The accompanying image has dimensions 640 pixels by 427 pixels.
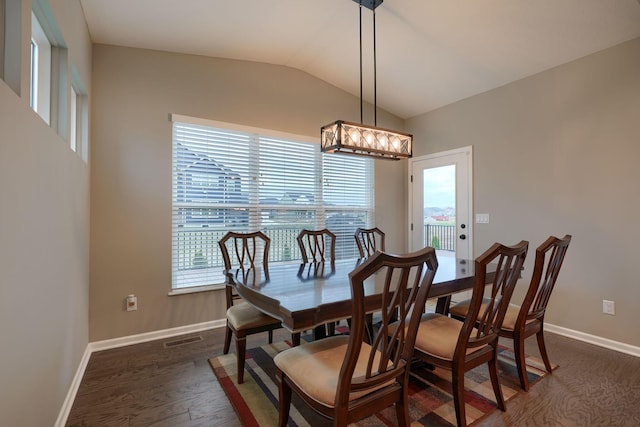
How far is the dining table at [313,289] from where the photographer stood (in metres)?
1.50

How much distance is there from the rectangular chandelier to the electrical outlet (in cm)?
232

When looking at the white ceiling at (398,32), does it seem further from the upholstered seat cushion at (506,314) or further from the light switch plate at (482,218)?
the upholstered seat cushion at (506,314)

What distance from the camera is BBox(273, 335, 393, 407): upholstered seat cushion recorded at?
1357mm

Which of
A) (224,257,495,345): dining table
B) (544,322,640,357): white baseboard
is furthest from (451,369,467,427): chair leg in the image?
(544,322,640,357): white baseboard

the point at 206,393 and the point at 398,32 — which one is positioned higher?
the point at 398,32

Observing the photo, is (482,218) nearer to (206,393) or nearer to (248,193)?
(248,193)

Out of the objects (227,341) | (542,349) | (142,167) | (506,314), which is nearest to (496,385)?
(506,314)

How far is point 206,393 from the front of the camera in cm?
211

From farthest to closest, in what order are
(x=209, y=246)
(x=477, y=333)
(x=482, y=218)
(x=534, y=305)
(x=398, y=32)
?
A: (x=482, y=218)
(x=209, y=246)
(x=398, y=32)
(x=534, y=305)
(x=477, y=333)

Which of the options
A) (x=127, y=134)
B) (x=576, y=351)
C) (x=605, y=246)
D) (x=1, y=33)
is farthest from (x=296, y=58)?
(x=576, y=351)

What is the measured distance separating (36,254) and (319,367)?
1.44 metres

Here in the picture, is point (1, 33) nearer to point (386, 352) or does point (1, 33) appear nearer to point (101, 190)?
point (101, 190)

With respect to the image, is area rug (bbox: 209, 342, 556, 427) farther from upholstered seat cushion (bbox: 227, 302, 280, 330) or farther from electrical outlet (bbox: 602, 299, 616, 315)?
electrical outlet (bbox: 602, 299, 616, 315)

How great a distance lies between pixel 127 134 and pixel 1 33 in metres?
1.80
